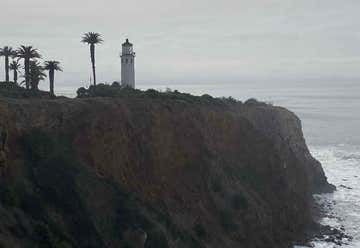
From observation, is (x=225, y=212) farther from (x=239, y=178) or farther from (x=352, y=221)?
(x=352, y=221)

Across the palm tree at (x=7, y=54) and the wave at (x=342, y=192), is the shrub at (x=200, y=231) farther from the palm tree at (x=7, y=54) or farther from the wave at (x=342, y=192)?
the palm tree at (x=7, y=54)

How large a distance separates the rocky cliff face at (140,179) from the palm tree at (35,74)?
9431mm

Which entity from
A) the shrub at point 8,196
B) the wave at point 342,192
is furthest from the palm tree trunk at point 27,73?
the wave at point 342,192

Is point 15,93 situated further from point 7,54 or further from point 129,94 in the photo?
point 7,54

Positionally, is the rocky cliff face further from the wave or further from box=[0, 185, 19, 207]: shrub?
the wave

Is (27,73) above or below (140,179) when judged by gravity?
above

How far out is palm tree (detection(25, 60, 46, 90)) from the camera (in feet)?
139

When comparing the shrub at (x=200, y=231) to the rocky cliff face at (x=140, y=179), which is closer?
the rocky cliff face at (x=140, y=179)

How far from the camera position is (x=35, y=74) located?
4241cm

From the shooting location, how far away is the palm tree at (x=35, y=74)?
42.2m

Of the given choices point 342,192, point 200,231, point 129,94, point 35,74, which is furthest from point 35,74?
point 342,192

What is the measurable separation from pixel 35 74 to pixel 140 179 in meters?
14.4

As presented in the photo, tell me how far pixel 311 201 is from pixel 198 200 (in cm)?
2008

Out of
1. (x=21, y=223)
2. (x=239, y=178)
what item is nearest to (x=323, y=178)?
(x=239, y=178)
